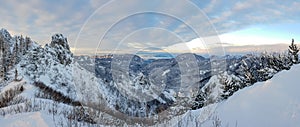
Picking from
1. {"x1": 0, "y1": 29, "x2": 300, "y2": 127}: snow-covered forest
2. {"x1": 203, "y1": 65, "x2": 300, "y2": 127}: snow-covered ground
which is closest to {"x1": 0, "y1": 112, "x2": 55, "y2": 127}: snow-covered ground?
{"x1": 0, "y1": 29, "x2": 300, "y2": 127}: snow-covered forest

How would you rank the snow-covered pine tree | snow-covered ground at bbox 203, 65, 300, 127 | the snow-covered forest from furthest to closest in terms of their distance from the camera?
the snow-covered pine tree
the snow-covered forest
snow-covered ground at bbox 203, 65, 300, 127

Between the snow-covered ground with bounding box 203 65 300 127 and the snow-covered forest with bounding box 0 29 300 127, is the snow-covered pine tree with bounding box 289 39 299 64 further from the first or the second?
the snow-covered ground with bounding box 203 65 300 127

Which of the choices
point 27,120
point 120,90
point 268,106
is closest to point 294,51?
point 268,106

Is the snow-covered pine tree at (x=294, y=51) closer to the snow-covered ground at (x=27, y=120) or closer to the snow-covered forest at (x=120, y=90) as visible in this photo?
the snow-covered forest at (x=120, y=90)

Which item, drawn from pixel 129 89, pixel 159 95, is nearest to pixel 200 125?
pixel 129 89

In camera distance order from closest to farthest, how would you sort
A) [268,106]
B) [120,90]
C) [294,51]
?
[268,106] → [294,51] → [120,90]

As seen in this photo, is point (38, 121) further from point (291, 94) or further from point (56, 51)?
point (56, 51)

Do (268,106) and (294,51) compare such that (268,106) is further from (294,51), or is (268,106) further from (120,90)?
(120,90)

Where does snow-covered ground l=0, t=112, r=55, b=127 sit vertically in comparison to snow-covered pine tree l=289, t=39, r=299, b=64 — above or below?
below

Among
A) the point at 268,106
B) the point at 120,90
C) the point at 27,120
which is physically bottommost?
the point at 120,90

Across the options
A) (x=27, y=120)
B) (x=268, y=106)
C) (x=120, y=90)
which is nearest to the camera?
(x=27, y=120)

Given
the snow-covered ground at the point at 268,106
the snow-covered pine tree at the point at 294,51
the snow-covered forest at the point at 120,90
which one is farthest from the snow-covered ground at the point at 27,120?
the snow-covered pine tree at the point at 294,51
